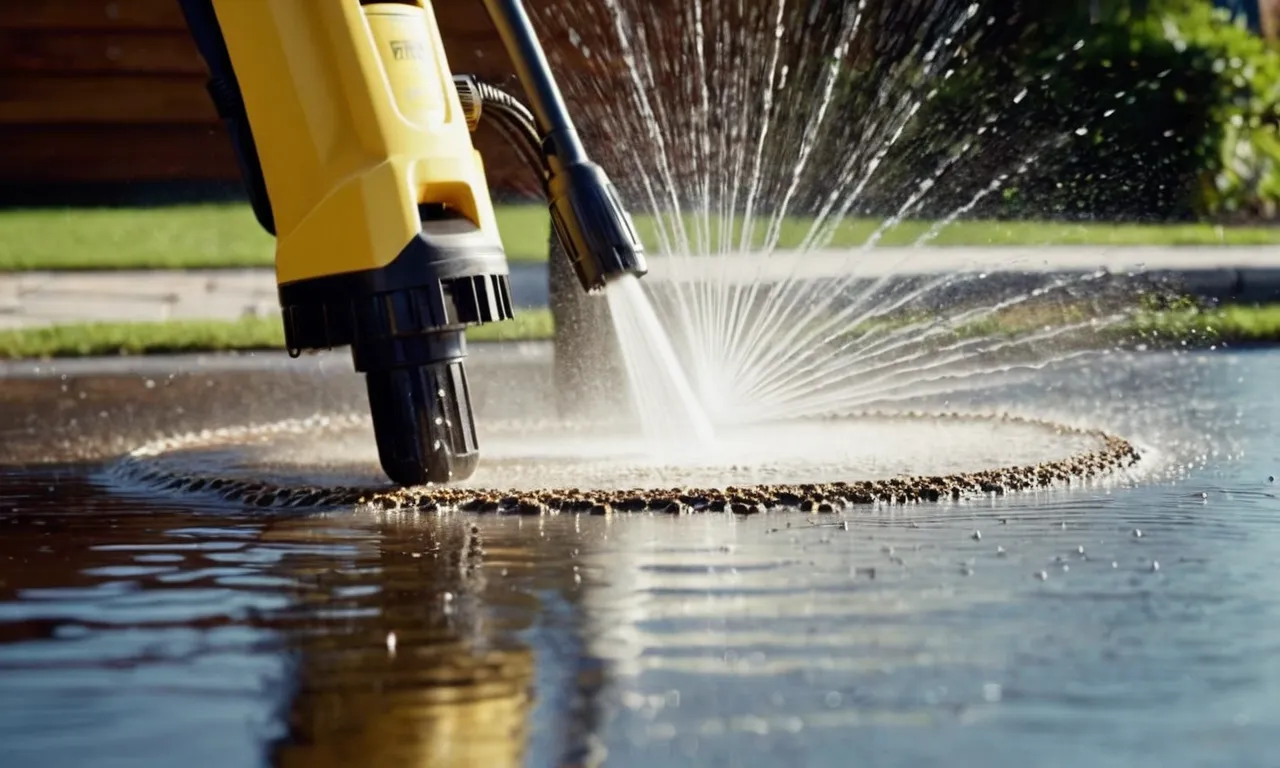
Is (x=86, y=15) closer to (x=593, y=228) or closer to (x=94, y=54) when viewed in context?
(x=94, y=54)

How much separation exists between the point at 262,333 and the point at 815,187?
172 inches

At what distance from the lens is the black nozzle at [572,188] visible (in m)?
4.11

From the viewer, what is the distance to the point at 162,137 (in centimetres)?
1127

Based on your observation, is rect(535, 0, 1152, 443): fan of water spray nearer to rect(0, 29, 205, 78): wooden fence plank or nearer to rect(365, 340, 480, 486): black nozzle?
rect(365, 340, 480, 486): black nozzle

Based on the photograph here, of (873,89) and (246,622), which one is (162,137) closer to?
(873,89)

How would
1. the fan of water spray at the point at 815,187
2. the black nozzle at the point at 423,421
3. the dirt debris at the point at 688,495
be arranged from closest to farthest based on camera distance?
1. the dirt debris at the point at 688,495
2. the black nozzle at the point at 423,421
3. the fan of water spray at the point at 815,187

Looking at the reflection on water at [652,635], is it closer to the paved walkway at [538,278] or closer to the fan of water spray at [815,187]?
the fan of water spray at [815,187]

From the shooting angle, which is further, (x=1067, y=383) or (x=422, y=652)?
(x=1067, y=383)

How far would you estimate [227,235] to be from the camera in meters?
9.92

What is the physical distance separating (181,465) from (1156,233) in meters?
6.08

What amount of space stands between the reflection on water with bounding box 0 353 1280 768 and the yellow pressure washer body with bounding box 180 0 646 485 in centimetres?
29

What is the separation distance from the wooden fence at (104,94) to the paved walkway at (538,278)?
254 cm

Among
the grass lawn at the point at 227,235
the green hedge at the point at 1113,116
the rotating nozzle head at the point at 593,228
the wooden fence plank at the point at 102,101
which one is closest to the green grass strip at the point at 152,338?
the grass lawn at the point at 227,235

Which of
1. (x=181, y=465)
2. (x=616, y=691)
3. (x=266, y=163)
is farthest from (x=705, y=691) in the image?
(x=181, y=465)
